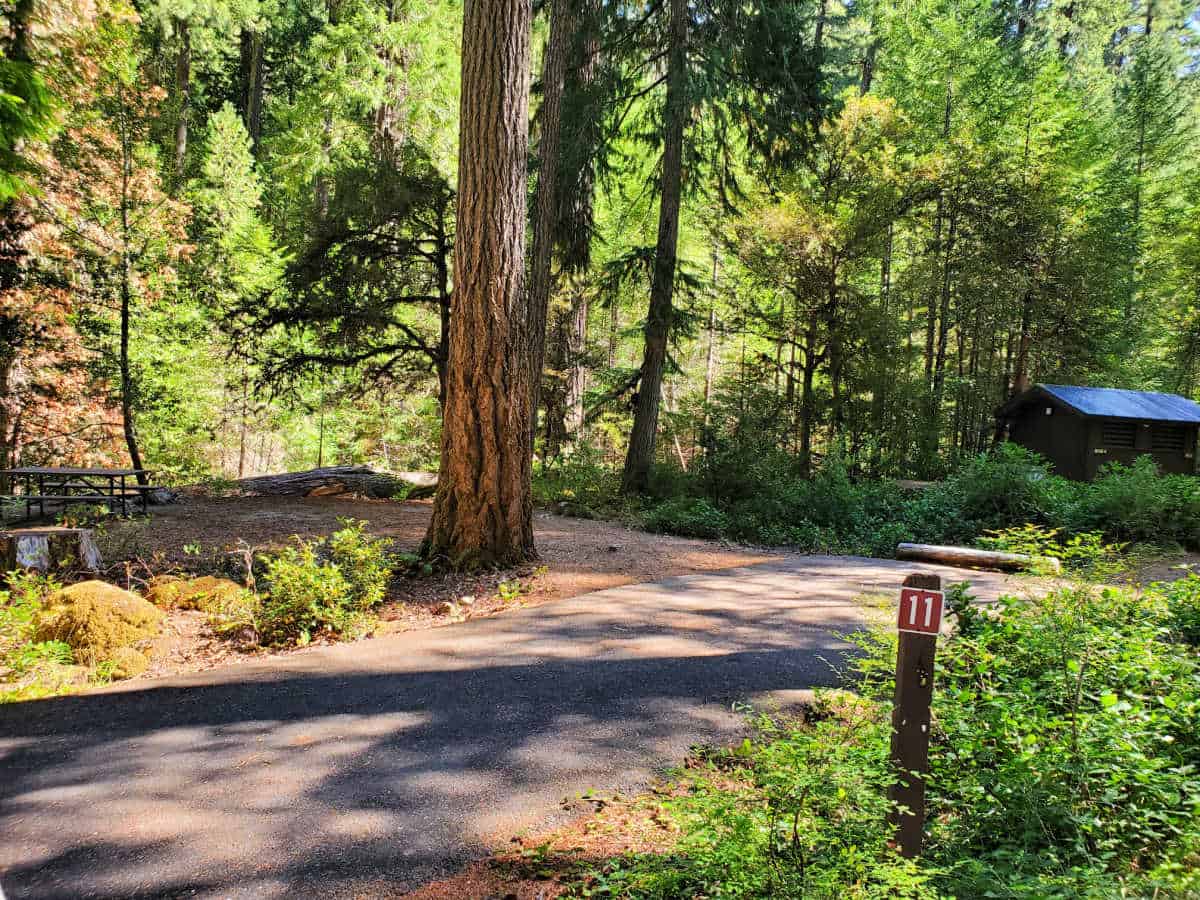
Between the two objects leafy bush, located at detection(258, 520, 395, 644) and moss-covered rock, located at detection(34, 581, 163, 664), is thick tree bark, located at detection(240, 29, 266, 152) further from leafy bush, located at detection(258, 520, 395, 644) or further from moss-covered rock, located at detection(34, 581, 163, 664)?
leafy bush, located at detection(258, 520, 395, 644)

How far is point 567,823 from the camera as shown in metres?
2.76

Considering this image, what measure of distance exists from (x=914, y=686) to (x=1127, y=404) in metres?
17.6

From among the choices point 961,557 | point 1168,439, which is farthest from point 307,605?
point 1168,439

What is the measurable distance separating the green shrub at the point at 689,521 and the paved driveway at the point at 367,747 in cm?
509

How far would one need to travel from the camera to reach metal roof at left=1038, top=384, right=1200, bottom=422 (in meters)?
14.9

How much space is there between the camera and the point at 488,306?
648 cm

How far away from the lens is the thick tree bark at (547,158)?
10.6 meters

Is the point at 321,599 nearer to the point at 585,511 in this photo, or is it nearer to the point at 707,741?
the point at 707,741

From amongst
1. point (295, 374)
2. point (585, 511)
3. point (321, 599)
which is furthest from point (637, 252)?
point (321, 599)

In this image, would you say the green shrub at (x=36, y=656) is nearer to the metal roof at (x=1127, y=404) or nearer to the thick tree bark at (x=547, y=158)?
the thick tree bark at (x=547, y=158)

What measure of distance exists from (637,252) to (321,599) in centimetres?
992

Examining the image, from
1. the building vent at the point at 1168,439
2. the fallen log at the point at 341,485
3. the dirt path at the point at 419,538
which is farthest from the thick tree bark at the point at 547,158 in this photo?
the building vent at the point at 1168,439

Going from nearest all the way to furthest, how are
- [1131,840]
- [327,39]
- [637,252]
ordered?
[1131,840] < [637,252] < [327,39]

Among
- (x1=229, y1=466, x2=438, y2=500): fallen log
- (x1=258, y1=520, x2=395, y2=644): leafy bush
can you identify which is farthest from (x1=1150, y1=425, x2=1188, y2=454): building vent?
(x1=258, y1=520, x2=395, y2=644): leafy bush
